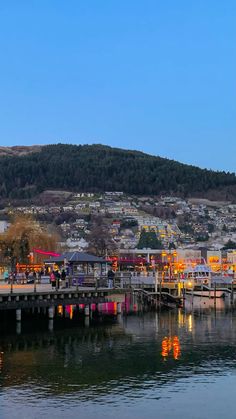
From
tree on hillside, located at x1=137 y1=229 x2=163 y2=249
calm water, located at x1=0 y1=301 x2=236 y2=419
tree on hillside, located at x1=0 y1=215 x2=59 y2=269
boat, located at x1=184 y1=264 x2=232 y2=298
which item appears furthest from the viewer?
tree on hillside, located at x1=137 y1=229 x2=163 y2=249

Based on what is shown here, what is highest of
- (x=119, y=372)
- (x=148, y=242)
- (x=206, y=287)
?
(x=148, y=242)

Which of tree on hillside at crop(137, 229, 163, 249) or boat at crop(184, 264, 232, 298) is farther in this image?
tree on hillside at crop(137, 229, 163, 249)

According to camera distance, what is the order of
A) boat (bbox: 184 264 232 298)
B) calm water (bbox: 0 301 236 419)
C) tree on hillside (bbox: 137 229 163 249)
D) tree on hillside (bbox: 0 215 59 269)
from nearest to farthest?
calm water (bbox: 0 301 236 419) → boat (bbox: 184 264 232 298) → tree on hillside (bbox: 0 215 59 269) → tree on hillside (bbox: 137 229 163 249)

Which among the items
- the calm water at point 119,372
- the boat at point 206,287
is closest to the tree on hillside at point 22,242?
the boat at point 206,287

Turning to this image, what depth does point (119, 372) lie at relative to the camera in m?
30.8

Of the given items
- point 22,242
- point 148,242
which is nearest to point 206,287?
point 22,242

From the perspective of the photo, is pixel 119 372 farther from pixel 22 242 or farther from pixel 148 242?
pixel 148 242

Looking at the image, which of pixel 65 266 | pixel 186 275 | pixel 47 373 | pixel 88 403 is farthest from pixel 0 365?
pixel 186 275

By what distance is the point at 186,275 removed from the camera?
93125 millimetres

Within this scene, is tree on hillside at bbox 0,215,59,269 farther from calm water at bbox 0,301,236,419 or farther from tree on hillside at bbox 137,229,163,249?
tree on hillside at bbox 137,229,163,249

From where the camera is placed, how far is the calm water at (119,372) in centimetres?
2475

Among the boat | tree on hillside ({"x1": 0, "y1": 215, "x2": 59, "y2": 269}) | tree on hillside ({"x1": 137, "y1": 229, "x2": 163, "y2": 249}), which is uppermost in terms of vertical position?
tree on hillside ({"x1": 137, "y1": 229, "x2": 163, "y2": 249})

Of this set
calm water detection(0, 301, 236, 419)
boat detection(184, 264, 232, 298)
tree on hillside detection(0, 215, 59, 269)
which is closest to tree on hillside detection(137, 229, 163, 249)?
tree on hillside detection(0, 215, 59, 269)

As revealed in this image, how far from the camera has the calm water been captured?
2475cm
